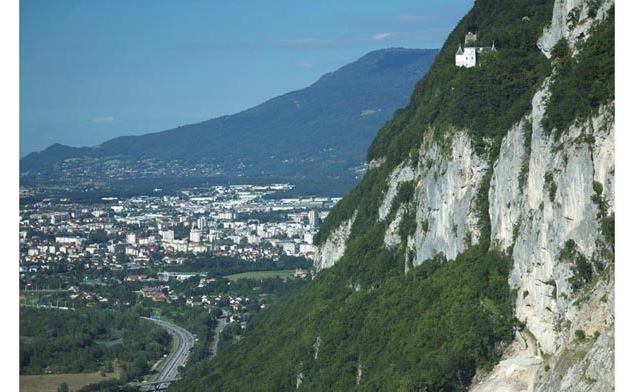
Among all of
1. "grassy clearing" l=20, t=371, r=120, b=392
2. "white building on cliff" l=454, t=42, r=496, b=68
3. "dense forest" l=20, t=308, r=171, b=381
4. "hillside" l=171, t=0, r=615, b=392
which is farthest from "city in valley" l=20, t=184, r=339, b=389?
"white building on cliff" l=454, t=42, r=496, b=68

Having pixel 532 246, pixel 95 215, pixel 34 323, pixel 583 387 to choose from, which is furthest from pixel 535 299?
pixel 95 215

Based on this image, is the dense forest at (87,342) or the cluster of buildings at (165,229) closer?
the dense forest at (87,342)

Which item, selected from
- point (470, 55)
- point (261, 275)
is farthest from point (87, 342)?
point (470, 55)

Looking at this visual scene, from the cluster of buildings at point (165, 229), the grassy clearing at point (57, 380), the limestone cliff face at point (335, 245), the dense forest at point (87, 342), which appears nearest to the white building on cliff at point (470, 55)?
the limestone cliff face at point (335, 245)

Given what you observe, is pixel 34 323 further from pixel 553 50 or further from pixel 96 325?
pixel 553 50

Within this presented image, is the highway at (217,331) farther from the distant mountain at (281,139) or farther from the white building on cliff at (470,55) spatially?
the distant mountain at (281,139)

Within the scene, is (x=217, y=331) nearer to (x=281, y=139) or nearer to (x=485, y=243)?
(x=485, y=243)
